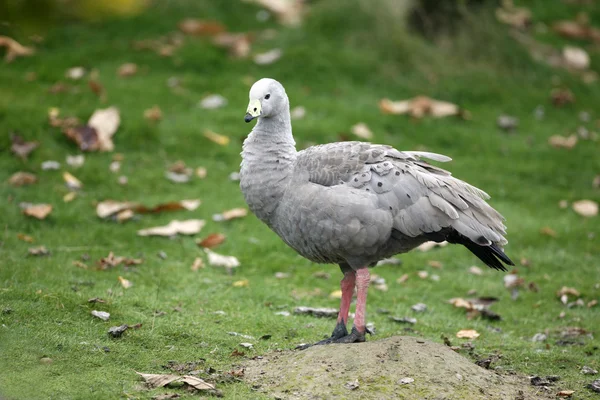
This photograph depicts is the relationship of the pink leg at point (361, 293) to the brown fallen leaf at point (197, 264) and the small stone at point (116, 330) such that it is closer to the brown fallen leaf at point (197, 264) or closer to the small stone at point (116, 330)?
the small stone at point (116, 330)

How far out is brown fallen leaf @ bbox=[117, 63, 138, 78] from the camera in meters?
12.2

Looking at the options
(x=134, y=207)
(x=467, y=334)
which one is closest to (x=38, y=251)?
(x=134, y=207)

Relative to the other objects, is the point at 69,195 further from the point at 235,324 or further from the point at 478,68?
the point at 478,68

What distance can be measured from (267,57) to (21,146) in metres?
4.41

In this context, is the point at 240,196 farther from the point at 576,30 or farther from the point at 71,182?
the point at 576,30

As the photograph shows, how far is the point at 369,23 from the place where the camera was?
527 inches

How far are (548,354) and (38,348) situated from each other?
418 centimetres

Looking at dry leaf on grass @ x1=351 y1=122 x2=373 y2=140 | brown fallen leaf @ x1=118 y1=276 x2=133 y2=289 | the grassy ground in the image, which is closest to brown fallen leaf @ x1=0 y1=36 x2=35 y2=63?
the grassy ground

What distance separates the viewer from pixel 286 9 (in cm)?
1399

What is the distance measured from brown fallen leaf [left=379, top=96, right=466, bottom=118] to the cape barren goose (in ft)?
18.4

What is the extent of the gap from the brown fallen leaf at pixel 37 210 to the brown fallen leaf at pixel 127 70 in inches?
150

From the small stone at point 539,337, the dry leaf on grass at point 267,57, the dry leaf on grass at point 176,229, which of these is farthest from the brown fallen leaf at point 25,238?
the dry leaf on grass at point 267,57

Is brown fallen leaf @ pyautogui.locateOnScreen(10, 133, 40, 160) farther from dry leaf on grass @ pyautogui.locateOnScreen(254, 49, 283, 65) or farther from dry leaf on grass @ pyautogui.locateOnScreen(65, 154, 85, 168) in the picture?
dry leaf on grass @ pyautogui.locateOnScreen(254, 49, 283, 65)

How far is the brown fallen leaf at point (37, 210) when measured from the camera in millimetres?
8820
